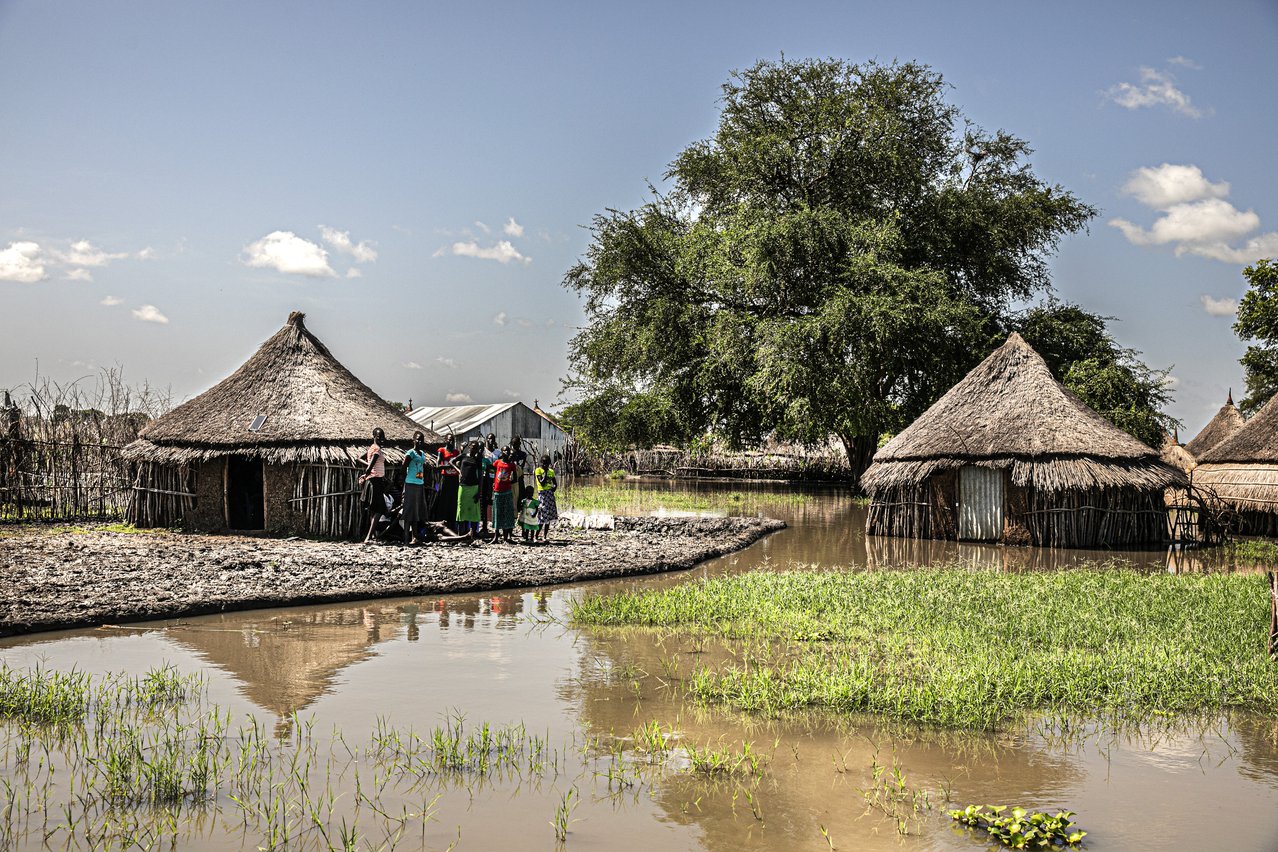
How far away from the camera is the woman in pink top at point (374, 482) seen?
1455 cm

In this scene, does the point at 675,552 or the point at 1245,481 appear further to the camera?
the point at 1245,481

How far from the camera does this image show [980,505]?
18469mm

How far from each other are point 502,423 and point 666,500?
18286 millimetres

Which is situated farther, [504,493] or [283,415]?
[283,415]

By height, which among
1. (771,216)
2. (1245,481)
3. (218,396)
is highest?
(771,216)

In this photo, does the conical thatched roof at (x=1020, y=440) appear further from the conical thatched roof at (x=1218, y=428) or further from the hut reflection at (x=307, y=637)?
the conical thatched roof at (x=1218, y=428)

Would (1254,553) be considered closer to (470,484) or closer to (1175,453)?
(470,484)

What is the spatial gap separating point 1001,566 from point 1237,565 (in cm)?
400

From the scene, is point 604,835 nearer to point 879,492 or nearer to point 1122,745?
point 1122,745

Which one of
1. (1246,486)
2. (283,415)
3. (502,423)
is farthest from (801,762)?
(502,423)

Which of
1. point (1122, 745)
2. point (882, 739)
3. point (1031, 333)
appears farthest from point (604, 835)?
point (1031, 333)

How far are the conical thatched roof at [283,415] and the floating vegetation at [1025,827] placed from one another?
1266 centimetres

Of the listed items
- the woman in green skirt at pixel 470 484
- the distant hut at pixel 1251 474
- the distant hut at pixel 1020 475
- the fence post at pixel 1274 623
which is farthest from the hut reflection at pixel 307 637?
the distant hut at pixel 1251 474

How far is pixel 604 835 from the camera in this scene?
4.71 metres
